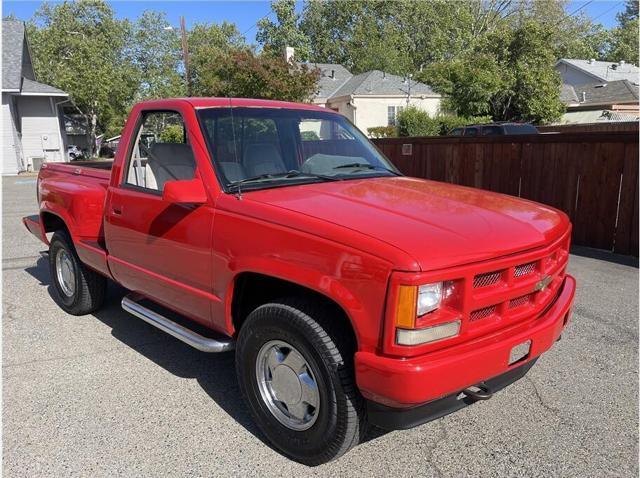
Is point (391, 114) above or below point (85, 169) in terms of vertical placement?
above

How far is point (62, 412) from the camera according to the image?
346cm

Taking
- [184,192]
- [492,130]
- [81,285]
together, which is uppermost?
[492,130]

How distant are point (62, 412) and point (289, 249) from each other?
6.64 feet

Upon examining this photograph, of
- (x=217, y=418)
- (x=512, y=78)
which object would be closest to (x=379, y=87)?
(x=512, y=78)

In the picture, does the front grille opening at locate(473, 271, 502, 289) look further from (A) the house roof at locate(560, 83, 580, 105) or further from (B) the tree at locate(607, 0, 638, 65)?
(B) the tree at locate(607, 0, 638, 65)

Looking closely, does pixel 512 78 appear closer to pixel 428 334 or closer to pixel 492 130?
pixel 492 130

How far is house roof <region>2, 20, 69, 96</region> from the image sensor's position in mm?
25141

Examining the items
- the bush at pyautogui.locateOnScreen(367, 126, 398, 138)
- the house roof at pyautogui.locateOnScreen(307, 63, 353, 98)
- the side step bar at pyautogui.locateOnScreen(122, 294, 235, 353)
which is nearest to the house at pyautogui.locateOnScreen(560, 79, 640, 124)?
the bush at pyautogui.locateOnScreen(367, 126, 398, 138)

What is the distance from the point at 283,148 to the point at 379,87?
1340 inches

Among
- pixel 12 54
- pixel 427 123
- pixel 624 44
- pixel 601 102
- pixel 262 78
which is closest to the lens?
pixel 262 78

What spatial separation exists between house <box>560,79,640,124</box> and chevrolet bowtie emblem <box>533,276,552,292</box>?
33513mm

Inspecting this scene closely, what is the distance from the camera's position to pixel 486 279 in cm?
253

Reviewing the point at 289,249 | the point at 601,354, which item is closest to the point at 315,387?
the point at 289,249

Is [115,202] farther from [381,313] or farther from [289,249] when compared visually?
[381,313]
